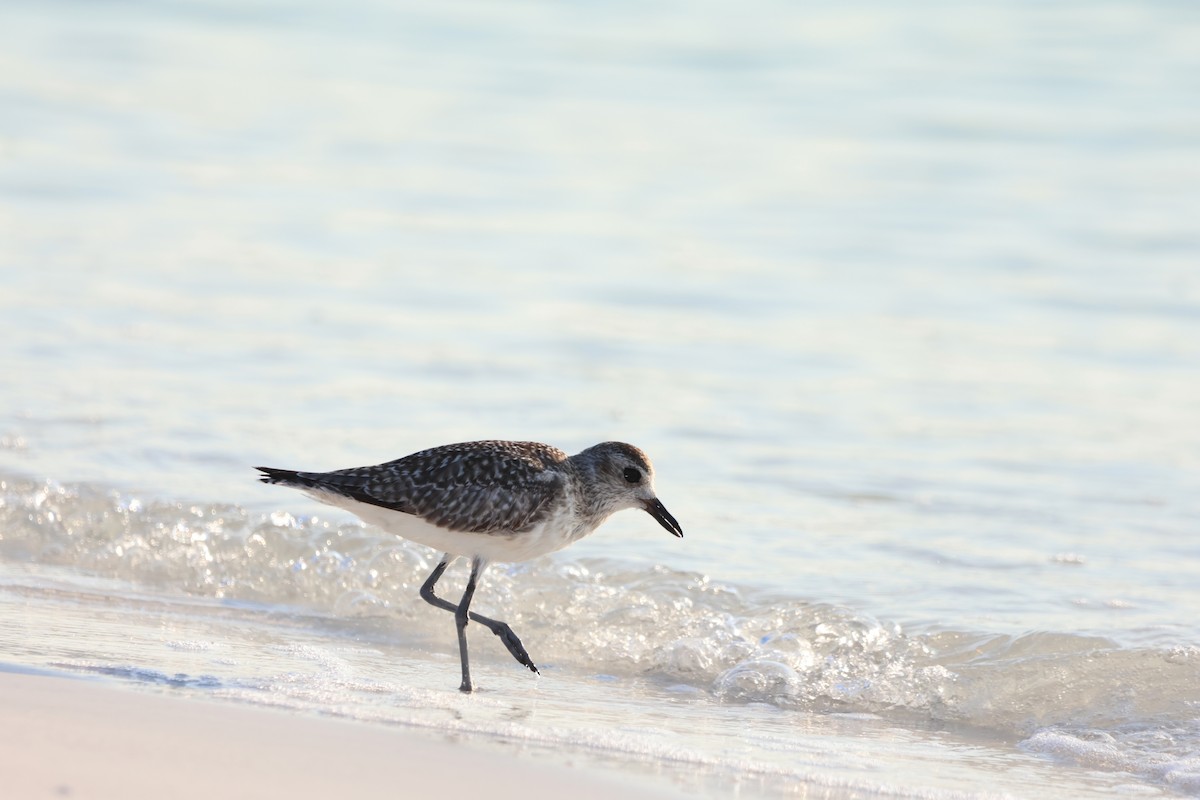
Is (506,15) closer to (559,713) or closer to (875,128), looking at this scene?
(875,128)

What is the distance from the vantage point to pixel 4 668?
20.6 ft

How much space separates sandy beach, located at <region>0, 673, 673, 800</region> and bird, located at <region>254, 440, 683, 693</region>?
3.99ft

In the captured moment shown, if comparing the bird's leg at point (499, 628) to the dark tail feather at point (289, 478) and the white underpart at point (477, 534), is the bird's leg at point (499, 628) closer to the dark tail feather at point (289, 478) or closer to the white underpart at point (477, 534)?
the white underpart at point (477, 534)

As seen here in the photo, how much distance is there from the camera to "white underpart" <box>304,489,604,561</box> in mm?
7160

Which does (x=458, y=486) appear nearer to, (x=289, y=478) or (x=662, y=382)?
(x=289, y=478)

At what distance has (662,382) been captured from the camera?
12641 millimetres

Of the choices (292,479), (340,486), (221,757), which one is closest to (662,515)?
(340,486)

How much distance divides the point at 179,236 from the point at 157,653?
954cm

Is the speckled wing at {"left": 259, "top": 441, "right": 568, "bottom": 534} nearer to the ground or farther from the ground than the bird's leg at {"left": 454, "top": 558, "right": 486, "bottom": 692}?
farther from the ground

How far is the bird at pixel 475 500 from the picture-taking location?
7102 millimetres

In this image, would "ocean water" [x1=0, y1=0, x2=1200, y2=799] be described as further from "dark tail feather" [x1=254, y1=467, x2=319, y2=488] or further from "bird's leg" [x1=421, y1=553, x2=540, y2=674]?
"dark tail feather" [x1=254, y1=467, x2=319, y2=488]

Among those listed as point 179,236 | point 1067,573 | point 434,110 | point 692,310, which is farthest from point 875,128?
point 1067,573

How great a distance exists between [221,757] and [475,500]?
2007mm

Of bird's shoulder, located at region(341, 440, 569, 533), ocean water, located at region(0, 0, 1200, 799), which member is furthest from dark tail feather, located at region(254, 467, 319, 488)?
ocean water, located at region(0, 0, 1200, 799)
